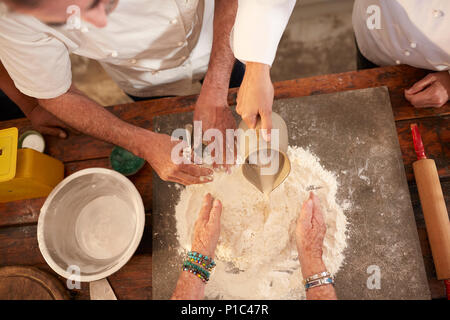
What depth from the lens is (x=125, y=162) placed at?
127 centimetres

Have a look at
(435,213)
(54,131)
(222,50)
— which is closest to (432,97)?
(435,213)

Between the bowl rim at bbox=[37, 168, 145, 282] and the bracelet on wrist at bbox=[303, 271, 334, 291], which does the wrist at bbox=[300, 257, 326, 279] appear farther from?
the bowl rim at bbox=[37, 168, 145, 282]

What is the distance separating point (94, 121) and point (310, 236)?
91 cm

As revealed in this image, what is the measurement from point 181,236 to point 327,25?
1985mm

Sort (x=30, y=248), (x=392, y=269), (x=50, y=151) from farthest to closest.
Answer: (x=50, y=151)
(x=30, y=248)
(x=392, y=269)

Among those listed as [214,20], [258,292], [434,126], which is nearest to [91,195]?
[258,292]

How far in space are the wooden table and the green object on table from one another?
41mm

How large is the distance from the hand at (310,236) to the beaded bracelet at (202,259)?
309mm

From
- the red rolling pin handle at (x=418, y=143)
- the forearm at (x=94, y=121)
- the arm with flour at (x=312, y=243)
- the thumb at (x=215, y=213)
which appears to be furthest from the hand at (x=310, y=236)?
the forearm at (x=94, y=121)

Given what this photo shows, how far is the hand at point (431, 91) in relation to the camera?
1.12 meters

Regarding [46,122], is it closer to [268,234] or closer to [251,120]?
[251,120]

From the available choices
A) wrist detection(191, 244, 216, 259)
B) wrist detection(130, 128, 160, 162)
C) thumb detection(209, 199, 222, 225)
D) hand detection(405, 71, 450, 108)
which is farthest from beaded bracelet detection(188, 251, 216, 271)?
hand detection(405, 71, 450, 108)

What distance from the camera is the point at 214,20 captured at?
125cm
